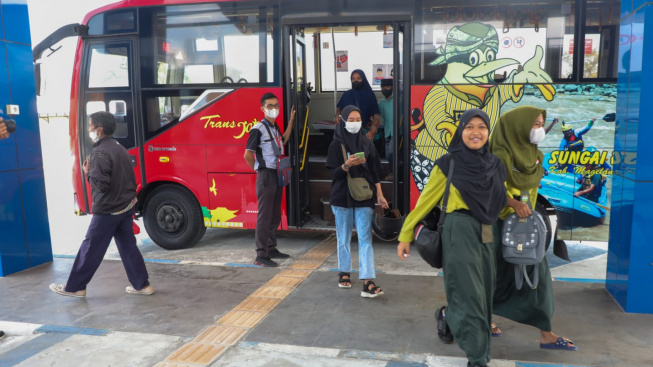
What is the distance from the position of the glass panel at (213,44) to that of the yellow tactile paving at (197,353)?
11.6 ft

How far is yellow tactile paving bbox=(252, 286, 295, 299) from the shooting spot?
16.7 ft

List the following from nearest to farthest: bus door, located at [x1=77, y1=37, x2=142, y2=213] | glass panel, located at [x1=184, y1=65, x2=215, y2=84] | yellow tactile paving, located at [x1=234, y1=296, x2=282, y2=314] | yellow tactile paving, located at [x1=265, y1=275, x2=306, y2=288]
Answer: yellow tactile paving, located at [x1=234, y1=296, x2=282, y2=314] → yellow tactile paving, located at [x1=265, y1=275, x2=306, y2=288] → glass panel, located at [x1=184, y1=65, x2=215, y2=84] → bus door, located at [x1=77, y1=37, x2=142, y2=213]

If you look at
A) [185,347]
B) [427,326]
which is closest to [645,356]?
[427,326]

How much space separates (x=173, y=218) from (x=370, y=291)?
3.34 metres

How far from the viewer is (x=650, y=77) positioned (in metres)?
4.25

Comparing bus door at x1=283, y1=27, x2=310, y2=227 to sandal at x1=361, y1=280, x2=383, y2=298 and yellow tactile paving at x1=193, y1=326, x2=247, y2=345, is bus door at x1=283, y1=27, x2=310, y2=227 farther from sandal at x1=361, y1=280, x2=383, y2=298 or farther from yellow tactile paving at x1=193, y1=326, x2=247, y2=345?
yellow tactile paving at x1=193, y1=326, x2=247, y2=345

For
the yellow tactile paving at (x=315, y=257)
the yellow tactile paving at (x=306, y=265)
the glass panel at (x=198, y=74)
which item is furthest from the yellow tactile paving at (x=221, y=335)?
the glass panel at (x=198, y=74)

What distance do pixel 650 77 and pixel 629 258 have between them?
1.47 m

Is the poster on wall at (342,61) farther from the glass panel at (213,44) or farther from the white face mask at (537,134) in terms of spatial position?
the white face mask at (537,134)

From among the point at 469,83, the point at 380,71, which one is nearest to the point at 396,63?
the point at 469,83

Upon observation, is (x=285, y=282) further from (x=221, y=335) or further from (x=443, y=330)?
(x=443, y=330)

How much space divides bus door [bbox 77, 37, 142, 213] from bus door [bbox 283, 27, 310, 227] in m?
2.06

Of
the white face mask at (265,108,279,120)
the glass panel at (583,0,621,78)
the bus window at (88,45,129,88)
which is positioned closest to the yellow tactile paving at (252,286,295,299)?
the white face mask at (265,108,279,120)

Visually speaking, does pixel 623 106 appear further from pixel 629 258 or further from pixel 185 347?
pixel 185 347
